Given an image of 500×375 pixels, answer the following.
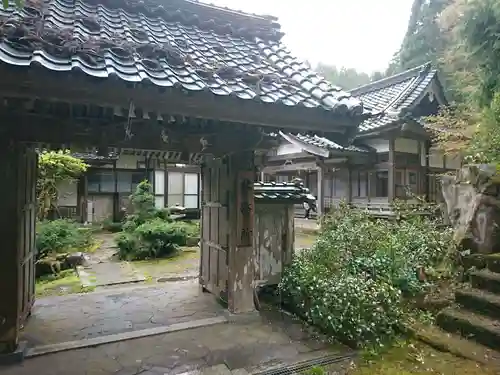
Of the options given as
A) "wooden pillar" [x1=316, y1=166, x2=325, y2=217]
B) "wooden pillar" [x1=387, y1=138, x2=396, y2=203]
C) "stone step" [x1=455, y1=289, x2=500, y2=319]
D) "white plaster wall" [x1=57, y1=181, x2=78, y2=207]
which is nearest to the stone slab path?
"stone step" [x1=455, y1=289, x2=500, y2=319]

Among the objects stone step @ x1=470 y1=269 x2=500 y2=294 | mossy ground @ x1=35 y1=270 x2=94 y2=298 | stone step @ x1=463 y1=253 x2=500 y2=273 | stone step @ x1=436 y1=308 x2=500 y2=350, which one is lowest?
mossy ground @ x1=35 y1=270 x2=94 y2=298

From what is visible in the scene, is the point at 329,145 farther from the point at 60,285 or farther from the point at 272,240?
the point at 60,285

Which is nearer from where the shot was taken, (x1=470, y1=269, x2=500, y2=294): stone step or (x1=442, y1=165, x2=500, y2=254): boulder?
(x1=470, y1=269, x2=500, y2=294): stone step

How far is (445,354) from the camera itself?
3.92m

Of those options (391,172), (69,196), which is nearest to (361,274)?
(391,172)

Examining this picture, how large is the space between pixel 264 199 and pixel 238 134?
1.41m

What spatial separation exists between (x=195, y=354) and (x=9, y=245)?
2.37 meters

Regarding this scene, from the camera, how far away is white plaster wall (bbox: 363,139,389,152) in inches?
560

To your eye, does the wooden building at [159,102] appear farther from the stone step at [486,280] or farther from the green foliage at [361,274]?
the stone step at [486,280]

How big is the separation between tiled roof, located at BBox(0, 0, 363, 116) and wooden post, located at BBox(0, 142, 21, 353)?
1.44m

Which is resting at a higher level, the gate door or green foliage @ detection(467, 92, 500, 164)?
green foliage @ detection(467, 92, 500, 164)

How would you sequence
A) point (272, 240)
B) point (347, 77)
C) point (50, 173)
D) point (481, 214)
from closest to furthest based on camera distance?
point (481, 214), point (272, 240), point (50, 173), point (347, 77)

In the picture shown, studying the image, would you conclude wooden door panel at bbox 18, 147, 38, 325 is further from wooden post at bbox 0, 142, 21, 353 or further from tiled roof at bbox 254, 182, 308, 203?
tiled roof at bbox 254, 182, 308, 203

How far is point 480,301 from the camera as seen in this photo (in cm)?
439
